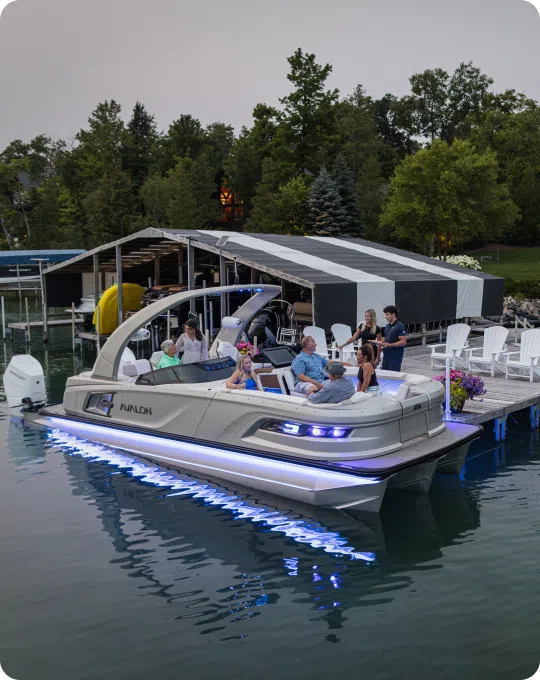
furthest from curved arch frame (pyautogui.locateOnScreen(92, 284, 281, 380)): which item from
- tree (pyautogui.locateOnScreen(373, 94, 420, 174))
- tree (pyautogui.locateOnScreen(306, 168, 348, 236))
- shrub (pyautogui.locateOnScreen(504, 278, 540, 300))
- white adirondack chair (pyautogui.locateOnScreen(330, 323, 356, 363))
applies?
tree (pyautogui.locateOnScreen(373, 94, 420, 174))

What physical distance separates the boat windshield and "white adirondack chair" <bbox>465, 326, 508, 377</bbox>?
7161 mm

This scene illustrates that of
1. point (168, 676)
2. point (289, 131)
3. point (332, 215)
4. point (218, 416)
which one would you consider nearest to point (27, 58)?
point (289, 131)

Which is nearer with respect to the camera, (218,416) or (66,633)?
(66,633)

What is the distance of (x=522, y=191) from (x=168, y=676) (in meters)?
57.6

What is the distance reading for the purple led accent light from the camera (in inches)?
331

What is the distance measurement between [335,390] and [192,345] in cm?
390

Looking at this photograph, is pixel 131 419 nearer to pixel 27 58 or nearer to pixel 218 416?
pixel 218 416

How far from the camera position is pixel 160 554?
8062mm

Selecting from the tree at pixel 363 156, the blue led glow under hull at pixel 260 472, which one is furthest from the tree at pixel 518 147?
the blue led glow under hull at pixel 260 472

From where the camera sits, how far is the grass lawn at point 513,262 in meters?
47.9

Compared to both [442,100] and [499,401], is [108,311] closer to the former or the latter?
[499,401]

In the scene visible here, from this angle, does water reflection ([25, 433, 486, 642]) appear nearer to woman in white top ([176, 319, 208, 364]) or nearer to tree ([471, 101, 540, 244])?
woman in white top ([176, 319, 208, 364])

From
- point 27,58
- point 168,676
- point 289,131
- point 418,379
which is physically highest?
point 27,58

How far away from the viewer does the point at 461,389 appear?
12367 millimetres
